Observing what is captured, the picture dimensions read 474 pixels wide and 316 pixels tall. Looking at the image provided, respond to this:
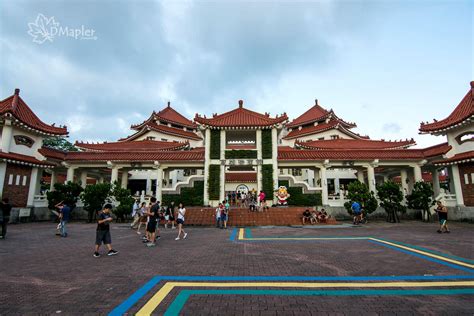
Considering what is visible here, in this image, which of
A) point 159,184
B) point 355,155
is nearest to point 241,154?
point 159,184

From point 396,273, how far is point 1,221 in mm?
14945

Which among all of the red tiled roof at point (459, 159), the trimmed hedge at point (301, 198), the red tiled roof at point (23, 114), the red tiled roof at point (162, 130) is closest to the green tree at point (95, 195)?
the red tiled roof at point (23, 114)

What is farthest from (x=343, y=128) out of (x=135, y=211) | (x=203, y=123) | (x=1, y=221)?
(x=1, y=221)

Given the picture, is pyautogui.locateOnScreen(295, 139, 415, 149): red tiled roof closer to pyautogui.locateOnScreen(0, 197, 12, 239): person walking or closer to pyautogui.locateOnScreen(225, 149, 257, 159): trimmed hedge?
pyautogui.locateOnScreen(225, 149, 257, 159): trimmed hedge

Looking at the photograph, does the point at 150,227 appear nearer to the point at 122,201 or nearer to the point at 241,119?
the point at 122,201

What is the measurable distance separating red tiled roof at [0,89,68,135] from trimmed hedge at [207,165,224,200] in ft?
42.8

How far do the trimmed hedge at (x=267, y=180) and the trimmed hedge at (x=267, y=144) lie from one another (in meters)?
1.00

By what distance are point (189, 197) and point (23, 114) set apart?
14.7 m

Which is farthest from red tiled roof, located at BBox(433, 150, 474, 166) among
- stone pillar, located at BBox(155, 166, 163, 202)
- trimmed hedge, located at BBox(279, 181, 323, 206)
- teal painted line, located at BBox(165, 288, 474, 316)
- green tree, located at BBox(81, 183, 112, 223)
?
green tree, located at BBox(81, 183, 112, 223)

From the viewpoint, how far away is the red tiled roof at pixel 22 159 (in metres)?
15.7

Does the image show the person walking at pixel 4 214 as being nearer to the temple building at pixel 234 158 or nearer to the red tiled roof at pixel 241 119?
the temple building at pixel 234 158

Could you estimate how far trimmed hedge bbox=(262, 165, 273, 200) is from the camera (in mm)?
19562

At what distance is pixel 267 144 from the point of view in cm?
2031

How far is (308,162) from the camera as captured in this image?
20.2 meters
